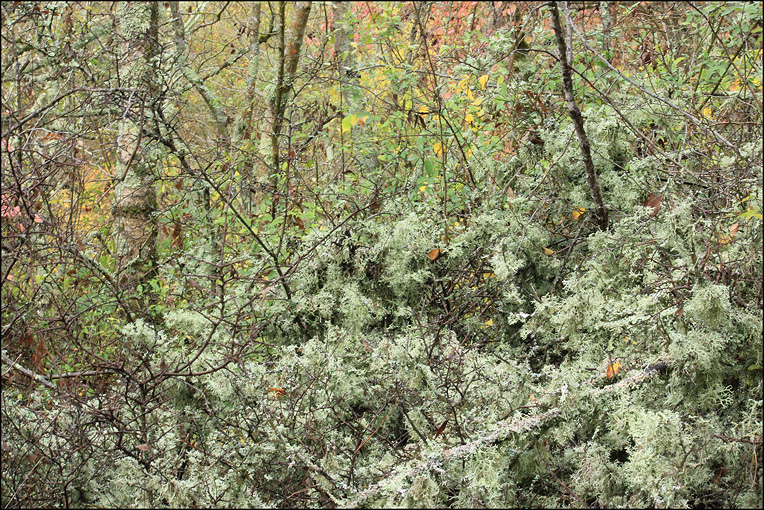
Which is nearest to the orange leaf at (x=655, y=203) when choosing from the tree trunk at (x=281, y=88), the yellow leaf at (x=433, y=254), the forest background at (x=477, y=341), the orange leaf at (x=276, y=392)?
the forest background at (x=477, y=341)

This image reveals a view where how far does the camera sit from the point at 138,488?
2184 millimetres

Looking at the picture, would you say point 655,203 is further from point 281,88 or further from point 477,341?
point 281,88

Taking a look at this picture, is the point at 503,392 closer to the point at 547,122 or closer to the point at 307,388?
the point at 307,388

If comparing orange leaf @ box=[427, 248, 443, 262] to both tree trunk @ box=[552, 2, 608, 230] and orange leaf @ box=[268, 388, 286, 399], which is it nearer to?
tree trunk @ box=[552, 2, 608, 230]

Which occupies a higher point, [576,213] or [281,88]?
[281,88]

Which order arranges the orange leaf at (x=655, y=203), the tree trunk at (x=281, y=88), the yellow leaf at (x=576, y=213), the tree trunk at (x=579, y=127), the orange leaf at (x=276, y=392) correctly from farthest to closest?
the tree trunk at (x=281, y=88) → the yellow leaf at (x=576, y=213) → the tree trunk at (x=579, y=127) → the orange leaf at (x=655, y=203) → the orange leaf at (x=276, y=392)

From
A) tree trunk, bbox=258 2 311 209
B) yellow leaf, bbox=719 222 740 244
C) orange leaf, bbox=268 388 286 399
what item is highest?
tree trunk, bbox=258 2 311 209

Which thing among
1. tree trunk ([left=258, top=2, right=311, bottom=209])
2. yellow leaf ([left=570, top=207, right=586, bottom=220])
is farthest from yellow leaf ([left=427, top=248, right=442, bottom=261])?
tree trunk ([left=258, top=2, right=311, bottom=209])

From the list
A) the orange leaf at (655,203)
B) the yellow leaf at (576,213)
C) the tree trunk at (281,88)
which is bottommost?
the orange leaf at (655,203)

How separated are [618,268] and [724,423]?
89 centimetres

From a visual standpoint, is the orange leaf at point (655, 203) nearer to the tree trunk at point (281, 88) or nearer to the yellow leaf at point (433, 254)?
the yellow leaf at point (433, 254)

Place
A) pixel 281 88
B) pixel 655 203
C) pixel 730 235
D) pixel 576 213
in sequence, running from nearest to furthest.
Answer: pixel 730 235, pixel 655 203, pixel 576 213, pixel 281 88

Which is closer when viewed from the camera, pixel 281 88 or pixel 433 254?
pixel 433 254

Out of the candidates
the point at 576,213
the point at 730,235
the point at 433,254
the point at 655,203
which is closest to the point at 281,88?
the point at 433,254
